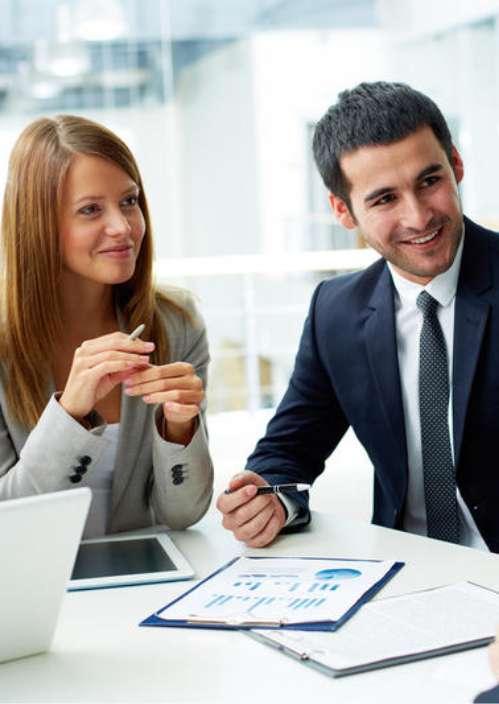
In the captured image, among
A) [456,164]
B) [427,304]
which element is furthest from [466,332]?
[456,164]

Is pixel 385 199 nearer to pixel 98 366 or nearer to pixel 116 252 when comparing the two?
pixel 116 252

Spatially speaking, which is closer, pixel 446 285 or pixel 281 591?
pixel 281 591

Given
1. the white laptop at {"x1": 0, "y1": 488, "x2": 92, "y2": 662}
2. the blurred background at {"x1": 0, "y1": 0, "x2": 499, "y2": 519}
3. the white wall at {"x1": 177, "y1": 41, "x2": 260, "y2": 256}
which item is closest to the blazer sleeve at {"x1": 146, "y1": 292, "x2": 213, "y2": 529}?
the white laptop at {"x1": 0, "y1": 488, "x2": 92, "y2": 662}

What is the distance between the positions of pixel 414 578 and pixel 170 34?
5914 millimetres

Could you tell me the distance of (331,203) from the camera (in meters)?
2.01

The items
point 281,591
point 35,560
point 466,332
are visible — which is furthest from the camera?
point 466,332

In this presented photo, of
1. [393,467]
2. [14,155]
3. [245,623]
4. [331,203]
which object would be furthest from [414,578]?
[14,155]

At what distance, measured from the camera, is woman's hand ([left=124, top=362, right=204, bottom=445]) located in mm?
1584

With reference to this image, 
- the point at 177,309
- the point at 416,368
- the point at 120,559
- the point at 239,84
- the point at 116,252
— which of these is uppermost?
the point at 239,84

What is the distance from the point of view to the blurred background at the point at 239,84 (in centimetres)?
668

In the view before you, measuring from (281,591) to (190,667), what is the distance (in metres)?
0.23

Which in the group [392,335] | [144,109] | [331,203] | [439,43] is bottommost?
[392,335]

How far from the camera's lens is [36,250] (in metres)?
1.84

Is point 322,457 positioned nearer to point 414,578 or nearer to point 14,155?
point 414,578
